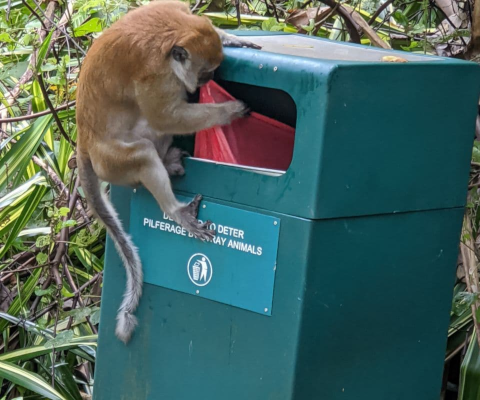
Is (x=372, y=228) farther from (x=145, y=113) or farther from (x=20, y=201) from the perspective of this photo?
(x=20, y=201)

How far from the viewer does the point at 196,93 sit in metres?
3.16

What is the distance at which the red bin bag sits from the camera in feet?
9.25

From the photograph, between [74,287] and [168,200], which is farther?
[74,287]

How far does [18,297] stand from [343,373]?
2.17 meters

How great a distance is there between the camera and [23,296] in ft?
14.1

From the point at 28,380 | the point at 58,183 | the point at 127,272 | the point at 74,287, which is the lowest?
the point at 28,380

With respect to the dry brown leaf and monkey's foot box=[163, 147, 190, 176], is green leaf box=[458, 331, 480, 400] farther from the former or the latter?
the dry brown leaf

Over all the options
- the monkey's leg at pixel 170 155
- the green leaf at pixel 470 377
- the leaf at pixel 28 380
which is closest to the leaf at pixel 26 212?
the leaf at pixel 28 380

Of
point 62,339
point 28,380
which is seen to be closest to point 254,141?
point 62,339

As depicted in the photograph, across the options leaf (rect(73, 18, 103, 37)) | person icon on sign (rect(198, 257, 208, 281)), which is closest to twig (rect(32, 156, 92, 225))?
leaf (rect(73, 18, 103, 37))

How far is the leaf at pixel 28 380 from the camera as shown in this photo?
366cm

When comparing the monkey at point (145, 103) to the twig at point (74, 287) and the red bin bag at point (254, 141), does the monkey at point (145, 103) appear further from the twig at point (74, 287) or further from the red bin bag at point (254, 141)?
the twig at point (74, 287)

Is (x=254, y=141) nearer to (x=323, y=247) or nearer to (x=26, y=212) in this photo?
(x=323, y=247)

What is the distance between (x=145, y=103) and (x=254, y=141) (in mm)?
412
